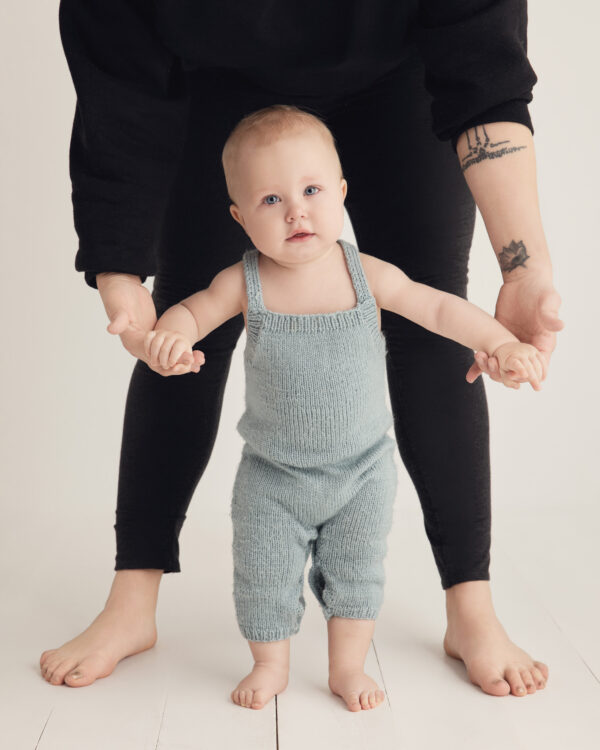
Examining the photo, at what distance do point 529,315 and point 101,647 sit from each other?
0.75m

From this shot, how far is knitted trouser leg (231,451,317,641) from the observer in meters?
1.30

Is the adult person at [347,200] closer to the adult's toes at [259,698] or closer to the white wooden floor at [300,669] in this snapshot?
the white wooden floor at [300,669]

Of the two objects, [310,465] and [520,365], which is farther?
[310,465]

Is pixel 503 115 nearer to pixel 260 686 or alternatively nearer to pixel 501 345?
pixel 501 345

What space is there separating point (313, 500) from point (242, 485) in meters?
0.10

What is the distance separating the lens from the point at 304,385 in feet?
4.17

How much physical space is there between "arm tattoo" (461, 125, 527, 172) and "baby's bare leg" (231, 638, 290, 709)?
69 centimetres

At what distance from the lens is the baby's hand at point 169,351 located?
113 cm

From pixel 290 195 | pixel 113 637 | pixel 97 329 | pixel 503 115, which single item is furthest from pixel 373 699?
pixel 97 329

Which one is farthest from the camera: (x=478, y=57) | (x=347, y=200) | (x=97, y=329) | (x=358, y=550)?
(x=97, y=329)

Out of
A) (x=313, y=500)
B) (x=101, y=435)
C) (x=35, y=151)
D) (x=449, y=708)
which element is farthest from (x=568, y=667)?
(x=35, y=151)

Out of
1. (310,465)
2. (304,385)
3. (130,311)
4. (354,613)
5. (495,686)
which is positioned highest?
(130,311)

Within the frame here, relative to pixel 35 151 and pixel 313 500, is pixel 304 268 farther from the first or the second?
pixel 35 151

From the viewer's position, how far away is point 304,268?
4.27ft
